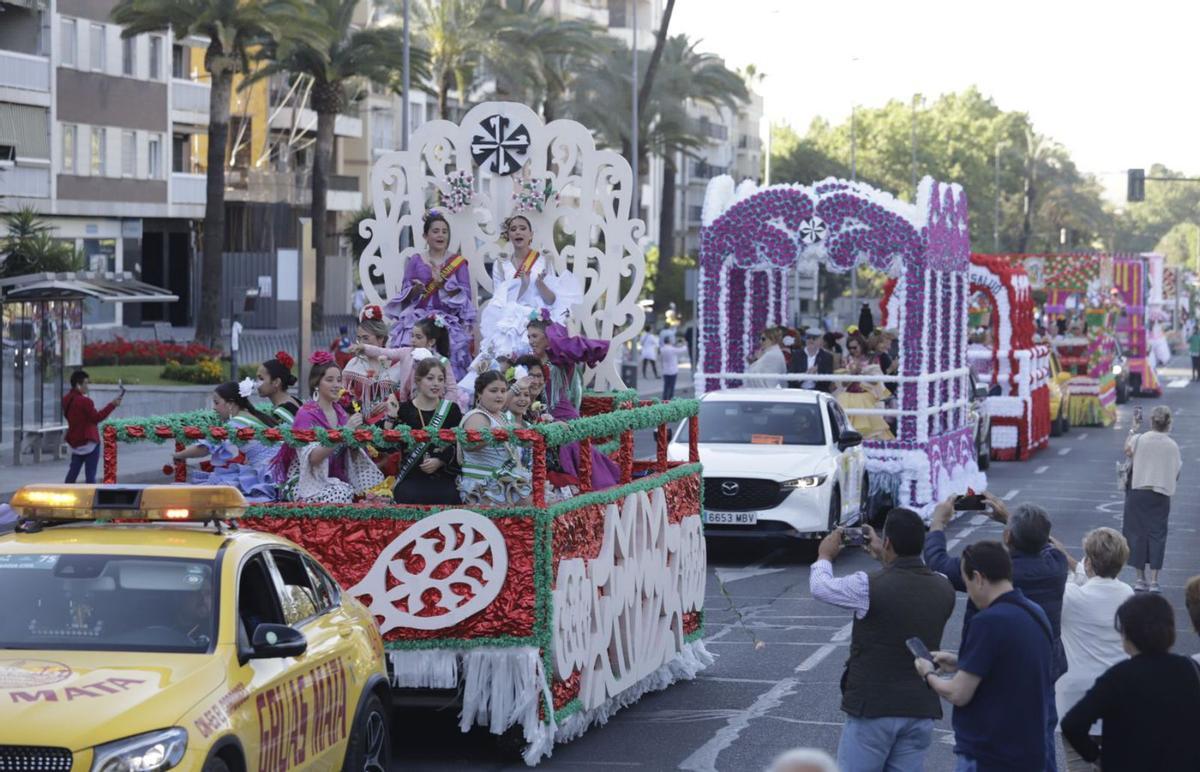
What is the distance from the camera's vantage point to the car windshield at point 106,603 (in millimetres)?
7312

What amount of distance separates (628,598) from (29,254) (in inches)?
1284

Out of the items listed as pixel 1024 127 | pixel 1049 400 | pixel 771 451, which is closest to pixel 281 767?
pixel 771 451

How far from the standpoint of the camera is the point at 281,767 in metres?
7.46

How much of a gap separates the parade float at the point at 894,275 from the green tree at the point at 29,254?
66.4 ft

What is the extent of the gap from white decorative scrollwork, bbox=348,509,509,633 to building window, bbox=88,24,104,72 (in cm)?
5021

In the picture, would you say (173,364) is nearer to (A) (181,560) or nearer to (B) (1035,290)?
(B) (1035,290)

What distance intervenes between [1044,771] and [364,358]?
22.7 ft

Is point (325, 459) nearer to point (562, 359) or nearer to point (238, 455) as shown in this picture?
point (238, 455)

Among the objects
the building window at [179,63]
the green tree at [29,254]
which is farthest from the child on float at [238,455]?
the building window at [179,63]

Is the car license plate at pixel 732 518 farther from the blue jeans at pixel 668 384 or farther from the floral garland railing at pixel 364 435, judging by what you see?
the blue jeans at pixel 668 384

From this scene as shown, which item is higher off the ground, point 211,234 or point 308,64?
point 308,64

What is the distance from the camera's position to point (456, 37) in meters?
59.6

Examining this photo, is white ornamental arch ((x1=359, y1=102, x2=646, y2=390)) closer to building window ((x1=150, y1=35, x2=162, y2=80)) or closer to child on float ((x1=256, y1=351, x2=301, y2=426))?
child on float ((x1=256, y1=351, x2=301, y2=426))

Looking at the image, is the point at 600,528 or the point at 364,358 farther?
the point at 364,358
